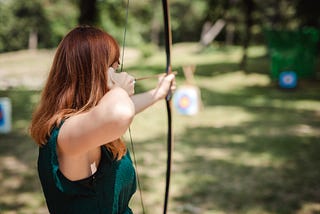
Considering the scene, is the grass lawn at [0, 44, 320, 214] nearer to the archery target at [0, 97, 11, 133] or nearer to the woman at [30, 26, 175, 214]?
the archery target at [0, 97, 11, 133]

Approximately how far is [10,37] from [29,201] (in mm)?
9469

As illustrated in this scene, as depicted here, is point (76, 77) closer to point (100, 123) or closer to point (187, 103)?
point (100, 123)

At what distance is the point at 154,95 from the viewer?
5.16 feet

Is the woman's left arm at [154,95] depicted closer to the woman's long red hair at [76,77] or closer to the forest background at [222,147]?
the woman's long red hair at [76,77]

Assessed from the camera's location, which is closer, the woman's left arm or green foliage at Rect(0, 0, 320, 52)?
the woman's left arm

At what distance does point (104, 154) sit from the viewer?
3.04 feet

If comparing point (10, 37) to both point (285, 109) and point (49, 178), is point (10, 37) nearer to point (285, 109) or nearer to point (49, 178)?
point (285, 109)

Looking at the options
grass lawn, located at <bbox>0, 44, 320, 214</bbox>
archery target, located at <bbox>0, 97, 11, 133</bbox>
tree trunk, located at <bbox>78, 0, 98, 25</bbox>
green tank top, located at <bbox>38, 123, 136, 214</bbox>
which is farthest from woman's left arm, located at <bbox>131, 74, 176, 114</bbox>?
tree trunk, located at <bbox>78, 0, 98, 25</bbox>

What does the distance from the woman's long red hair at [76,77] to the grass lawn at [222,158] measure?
1804mm

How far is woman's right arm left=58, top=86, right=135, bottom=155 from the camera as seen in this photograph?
72 centimetres

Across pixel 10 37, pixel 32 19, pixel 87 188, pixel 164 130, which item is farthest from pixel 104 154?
pixel 32 19

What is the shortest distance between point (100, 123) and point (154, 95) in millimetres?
863

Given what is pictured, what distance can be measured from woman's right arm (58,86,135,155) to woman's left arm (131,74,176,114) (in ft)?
2.24

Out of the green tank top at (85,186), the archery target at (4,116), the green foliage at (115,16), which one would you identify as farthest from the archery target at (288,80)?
the green tank top at (85,186)
